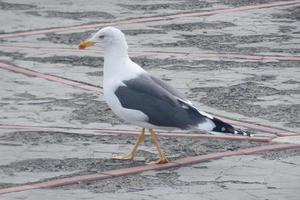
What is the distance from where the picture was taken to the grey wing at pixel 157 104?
8.59 m

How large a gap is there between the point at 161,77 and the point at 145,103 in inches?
153

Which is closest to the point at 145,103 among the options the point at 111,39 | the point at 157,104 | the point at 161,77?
the point at 157,104

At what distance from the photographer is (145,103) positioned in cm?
868

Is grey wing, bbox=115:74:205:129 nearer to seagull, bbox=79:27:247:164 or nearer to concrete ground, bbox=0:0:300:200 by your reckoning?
seagull, bbox=79:27:247:164

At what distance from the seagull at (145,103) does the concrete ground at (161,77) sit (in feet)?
1.10

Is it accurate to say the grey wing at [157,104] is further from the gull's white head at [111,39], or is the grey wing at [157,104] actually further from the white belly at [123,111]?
the gull's white head at [111,39]

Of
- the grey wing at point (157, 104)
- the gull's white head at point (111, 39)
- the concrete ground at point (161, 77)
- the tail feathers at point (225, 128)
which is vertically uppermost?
the gull's white head at point (111, 39)

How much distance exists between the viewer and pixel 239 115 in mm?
10656

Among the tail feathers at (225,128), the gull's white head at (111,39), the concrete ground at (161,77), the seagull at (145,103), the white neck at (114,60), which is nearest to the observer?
the concrete ground at (161,77)

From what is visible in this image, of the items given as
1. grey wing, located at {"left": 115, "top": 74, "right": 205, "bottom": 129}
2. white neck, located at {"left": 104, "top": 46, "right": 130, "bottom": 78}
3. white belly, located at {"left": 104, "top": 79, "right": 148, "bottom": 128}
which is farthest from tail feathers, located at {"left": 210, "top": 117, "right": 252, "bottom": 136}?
white neck, located at {"left": 104, "top": 46, "right": 130, "bottom": 78}

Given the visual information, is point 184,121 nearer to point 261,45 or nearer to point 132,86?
point 132,86

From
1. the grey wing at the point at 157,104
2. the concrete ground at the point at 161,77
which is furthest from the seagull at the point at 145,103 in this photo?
the concrete ground at the point at 161,77

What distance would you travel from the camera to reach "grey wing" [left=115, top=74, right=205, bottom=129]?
8594mm

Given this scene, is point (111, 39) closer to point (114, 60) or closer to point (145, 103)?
point (114, 60)
